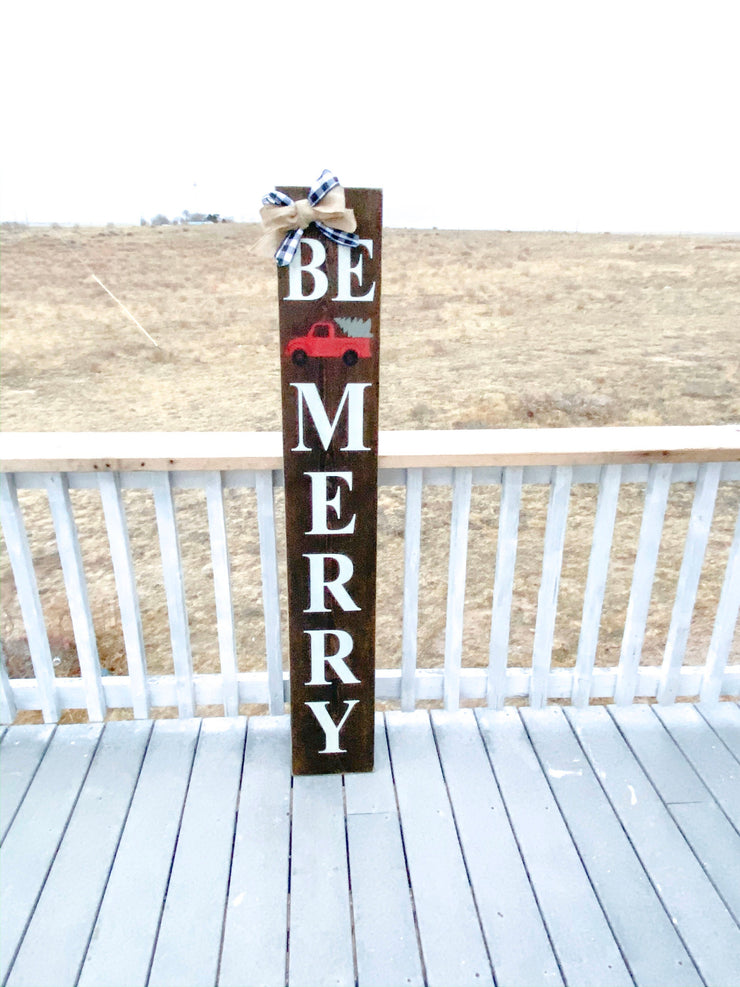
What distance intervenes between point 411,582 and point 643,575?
0.67 m

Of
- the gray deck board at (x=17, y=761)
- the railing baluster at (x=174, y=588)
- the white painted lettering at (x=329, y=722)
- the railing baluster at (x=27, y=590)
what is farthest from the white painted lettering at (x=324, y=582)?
the gray deck board at (x=17, y=761)

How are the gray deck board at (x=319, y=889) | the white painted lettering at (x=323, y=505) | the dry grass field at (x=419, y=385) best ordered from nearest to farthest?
1. the gray deck board at (x=319, y=889)
2. the white painted lettering at (x=323, y=505)
3. the dry grass field at (x=419, y=385)

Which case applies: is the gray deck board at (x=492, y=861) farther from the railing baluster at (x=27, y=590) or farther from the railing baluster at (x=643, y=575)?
the railing baluster at (x=27, y=590)

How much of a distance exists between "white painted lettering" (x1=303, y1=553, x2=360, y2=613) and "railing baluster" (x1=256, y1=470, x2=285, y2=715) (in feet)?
0.55

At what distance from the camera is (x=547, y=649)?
2006 mm

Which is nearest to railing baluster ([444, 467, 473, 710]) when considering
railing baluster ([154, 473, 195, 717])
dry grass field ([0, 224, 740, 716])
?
railing baluster ([154, 473, 195, 717])

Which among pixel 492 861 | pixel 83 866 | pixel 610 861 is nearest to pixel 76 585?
pixel 83 866

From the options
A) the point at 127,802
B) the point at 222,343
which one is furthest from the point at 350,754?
the point at 222,343

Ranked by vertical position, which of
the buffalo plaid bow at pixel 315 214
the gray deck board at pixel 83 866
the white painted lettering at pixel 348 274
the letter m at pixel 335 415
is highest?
the buffalo plaid bow at pixel 315 214

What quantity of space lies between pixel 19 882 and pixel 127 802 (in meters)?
0.28

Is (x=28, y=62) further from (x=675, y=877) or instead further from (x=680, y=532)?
(x=680, y=532)

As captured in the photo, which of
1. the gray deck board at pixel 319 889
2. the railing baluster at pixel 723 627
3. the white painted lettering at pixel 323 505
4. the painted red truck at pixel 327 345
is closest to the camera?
the gray deck board at pixel 319 889

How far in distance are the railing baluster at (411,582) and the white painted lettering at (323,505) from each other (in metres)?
0.20

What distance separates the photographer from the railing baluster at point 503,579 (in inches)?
72.1
